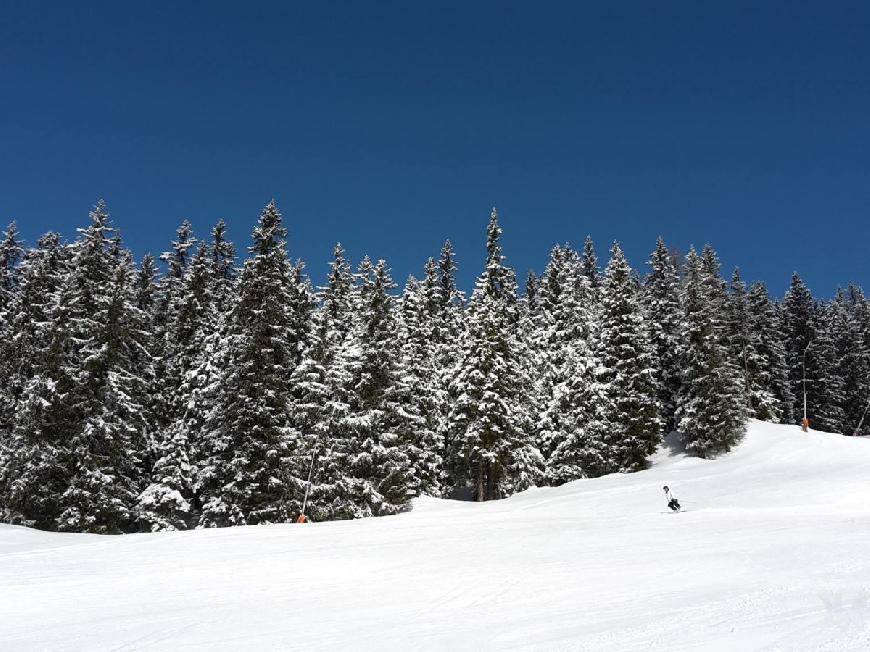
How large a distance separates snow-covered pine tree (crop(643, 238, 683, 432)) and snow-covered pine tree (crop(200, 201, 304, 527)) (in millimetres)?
29443

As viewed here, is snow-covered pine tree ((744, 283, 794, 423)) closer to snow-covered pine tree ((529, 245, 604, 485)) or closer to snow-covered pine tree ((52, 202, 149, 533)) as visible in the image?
snow-covered pine tree ((529, 245, 604, 485))

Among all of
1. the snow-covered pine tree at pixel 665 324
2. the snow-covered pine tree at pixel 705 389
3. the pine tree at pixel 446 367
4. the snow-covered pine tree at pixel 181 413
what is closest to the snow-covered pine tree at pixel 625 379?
the snow-covered pine tree at pixel 705 389

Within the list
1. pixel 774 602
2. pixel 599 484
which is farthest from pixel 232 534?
pixel 599 484

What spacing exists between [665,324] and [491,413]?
70.6 feet

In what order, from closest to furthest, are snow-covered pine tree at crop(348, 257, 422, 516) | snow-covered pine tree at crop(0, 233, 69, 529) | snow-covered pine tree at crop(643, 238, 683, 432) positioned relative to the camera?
snow-covered pine tree at crop(0, 233, 69, 529) < snow-covered pine tree at crop(348, 257, 422, 516) < snow-covered pine tree at crop(643, 238, 683, 432)

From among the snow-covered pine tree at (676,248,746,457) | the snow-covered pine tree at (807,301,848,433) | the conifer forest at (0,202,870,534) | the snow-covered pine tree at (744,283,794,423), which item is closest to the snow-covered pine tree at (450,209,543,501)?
the conifer forest at (0,202,870,534)

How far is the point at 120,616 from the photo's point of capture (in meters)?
11.2

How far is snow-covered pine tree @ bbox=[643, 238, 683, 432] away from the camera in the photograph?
49.1m

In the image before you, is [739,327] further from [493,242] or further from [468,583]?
[468,583]

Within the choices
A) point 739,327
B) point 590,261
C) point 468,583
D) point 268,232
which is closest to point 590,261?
point 590,261

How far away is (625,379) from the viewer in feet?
142

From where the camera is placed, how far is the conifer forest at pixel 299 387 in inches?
1185

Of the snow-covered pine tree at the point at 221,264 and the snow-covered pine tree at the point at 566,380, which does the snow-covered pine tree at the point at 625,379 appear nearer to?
the snow-covered pine tree at the point at 566,380

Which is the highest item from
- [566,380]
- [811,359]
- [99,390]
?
[811,359]
